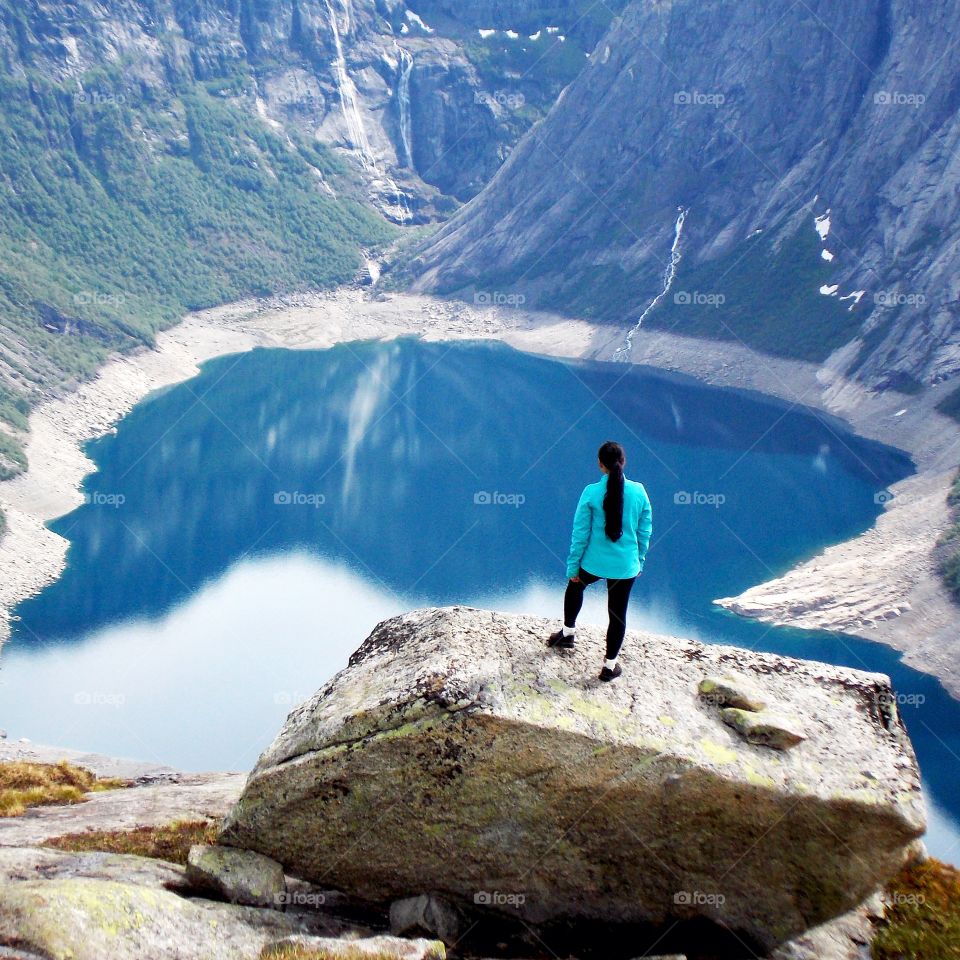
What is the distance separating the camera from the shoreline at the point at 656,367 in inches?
1901

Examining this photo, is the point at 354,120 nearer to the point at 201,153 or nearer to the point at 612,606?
the point at 201,153

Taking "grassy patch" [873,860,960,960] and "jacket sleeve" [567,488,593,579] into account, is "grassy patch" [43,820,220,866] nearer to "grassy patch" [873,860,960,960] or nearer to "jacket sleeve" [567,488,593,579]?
"jacket sleeve" [567,488,593,579]

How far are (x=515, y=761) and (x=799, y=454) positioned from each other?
74.0 meters

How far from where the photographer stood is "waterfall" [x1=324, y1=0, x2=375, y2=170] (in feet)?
633

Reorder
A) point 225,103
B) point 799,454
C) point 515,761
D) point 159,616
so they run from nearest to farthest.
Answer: point 515,761, point 159,616, point 799,454, point 225,103

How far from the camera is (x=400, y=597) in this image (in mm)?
51688

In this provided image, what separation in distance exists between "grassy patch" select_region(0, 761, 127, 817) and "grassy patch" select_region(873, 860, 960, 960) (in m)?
11.4

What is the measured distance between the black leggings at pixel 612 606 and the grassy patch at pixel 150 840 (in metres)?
4.89

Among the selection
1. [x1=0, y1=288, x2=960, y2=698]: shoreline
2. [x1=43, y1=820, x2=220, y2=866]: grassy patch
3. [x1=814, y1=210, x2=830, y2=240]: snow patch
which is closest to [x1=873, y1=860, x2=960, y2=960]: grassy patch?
Answer: [x1=43, y1=820, x2=220, y2=866]: grassy patch

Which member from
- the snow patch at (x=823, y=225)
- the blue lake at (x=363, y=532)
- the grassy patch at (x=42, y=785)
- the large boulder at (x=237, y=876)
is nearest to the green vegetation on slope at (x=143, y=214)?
the blue lake at (x=363, y=532)

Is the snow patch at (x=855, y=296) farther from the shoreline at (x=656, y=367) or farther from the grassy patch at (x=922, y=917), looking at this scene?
the grassy patch at (x=922, y=917)

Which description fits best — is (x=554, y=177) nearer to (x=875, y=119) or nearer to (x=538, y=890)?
(x=875, y=119)

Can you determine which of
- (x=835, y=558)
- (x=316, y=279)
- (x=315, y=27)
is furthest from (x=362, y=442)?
(x=315, y=27)

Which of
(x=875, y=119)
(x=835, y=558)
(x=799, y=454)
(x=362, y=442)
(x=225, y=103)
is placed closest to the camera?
(x=835, y=558)
